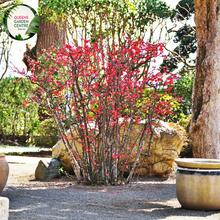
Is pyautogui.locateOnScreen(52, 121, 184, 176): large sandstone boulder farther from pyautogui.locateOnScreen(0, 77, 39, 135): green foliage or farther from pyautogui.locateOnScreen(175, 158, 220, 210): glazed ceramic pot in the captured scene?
pyautogui.locateOnScreen(0, 77, 39, 135): green foliage

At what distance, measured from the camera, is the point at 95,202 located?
15.7ft

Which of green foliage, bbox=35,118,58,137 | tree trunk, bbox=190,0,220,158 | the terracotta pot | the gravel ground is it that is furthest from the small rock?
green foliage, bbox=35,118,58,137

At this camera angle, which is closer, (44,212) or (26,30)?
(44,212)

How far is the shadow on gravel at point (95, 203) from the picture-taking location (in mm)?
4012

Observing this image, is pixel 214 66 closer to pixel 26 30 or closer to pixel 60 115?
pixel 60 115

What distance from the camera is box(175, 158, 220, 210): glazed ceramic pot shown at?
4168 mm

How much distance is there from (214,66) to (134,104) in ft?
6.07

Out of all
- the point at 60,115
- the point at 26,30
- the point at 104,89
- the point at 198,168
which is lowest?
the point at 198,168

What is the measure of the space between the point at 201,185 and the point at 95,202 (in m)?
1.63

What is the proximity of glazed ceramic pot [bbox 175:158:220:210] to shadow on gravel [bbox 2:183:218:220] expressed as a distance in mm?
121

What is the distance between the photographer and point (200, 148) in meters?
6.52

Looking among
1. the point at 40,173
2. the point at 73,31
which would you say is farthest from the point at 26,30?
the point at 40,173

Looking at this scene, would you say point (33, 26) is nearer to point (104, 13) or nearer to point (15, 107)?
point (15, 107)

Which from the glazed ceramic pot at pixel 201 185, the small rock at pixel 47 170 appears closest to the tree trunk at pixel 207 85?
the glazed ceramic pot at pixel 201 185
